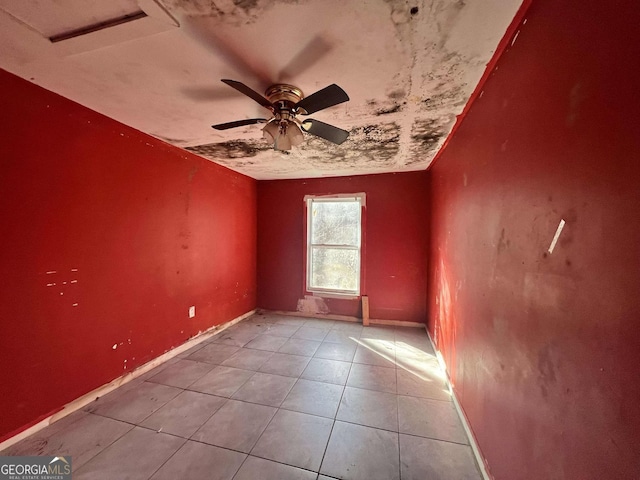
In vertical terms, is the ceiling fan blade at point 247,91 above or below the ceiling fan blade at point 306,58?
below

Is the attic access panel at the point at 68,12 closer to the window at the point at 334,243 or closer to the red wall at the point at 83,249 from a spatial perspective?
the red wall at the point at 83,249

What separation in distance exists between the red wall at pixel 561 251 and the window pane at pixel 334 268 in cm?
241

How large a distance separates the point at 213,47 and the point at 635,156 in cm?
165

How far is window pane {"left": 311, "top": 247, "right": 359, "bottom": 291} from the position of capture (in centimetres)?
383

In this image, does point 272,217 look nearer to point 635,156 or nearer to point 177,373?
point 177,373

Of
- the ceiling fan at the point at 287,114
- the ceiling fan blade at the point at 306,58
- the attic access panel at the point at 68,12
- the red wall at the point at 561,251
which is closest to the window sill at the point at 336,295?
the red wall at the point at 561,251

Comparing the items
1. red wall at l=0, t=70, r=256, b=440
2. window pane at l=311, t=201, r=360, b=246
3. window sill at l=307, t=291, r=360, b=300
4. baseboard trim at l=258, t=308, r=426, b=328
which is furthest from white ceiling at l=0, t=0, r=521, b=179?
baseboard trim at l=258, t=308, r=426, b=328

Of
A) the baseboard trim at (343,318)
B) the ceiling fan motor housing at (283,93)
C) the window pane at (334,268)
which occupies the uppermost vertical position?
the ceiling fan motor housing at (283,93)

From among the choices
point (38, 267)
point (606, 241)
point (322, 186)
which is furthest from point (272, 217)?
point (606, 241)

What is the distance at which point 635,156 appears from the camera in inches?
21.1

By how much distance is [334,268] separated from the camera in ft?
12.9

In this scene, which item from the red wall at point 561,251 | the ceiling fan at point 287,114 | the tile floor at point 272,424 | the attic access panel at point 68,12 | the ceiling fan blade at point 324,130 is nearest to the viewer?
the red wall at point 561,251

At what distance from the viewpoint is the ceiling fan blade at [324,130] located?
1590 millimetres

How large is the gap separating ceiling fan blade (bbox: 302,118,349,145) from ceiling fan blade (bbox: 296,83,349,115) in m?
0.11
